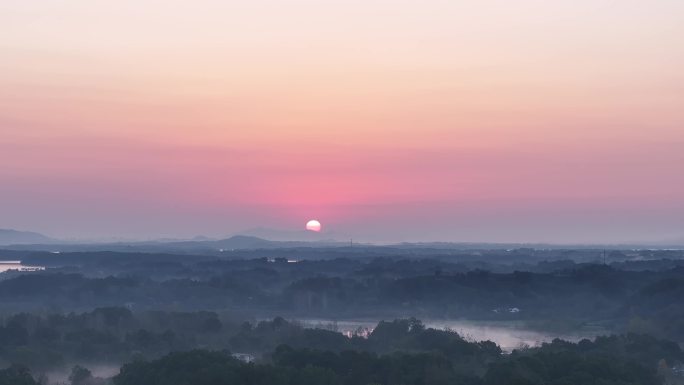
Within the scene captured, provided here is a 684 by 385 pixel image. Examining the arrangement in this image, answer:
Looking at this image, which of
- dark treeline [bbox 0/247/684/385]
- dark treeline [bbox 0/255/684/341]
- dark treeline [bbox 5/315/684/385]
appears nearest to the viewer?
dark treeline [bbox 5/315/684/385]

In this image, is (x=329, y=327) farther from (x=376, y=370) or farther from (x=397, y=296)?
(x=376, y=370)

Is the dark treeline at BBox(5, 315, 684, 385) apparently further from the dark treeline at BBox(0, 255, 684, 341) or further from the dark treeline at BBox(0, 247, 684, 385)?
the dark treeline at BBox(0, 255, 684, 341)

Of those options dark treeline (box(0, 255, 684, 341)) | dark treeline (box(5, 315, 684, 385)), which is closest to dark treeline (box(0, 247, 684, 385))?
dark treeline (box(5, 315, 684, 385))

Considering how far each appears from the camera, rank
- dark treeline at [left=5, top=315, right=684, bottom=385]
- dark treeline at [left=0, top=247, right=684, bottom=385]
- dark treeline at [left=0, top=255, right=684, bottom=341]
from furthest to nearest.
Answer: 1. dark treeline at [left=0, top=255, right=684, bottom=341]
2. dark treeline at [left=0, top=247, right=684, bottom=385]
3. dark treeline at [left=5, top=315, right=684, bottom=385]

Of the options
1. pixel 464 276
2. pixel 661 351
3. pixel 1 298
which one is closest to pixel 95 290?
pixel 1 298

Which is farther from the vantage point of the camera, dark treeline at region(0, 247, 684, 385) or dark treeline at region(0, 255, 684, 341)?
dark treeline at region(0, 255, 684, 341)

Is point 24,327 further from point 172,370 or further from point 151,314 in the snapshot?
point 172,370

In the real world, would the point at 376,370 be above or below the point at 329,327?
above

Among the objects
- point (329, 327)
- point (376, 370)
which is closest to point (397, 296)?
point (329, 327)

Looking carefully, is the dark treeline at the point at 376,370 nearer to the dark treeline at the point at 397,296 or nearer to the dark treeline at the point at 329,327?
the dark treeline at the point at 329,327

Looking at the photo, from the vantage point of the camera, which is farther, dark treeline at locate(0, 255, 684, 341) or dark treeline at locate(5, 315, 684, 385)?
dark treeline at locate(0, 255, 684, 341)

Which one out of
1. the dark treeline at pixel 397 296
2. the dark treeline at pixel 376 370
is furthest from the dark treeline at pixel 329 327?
the dark treeline at pixel 397 296
